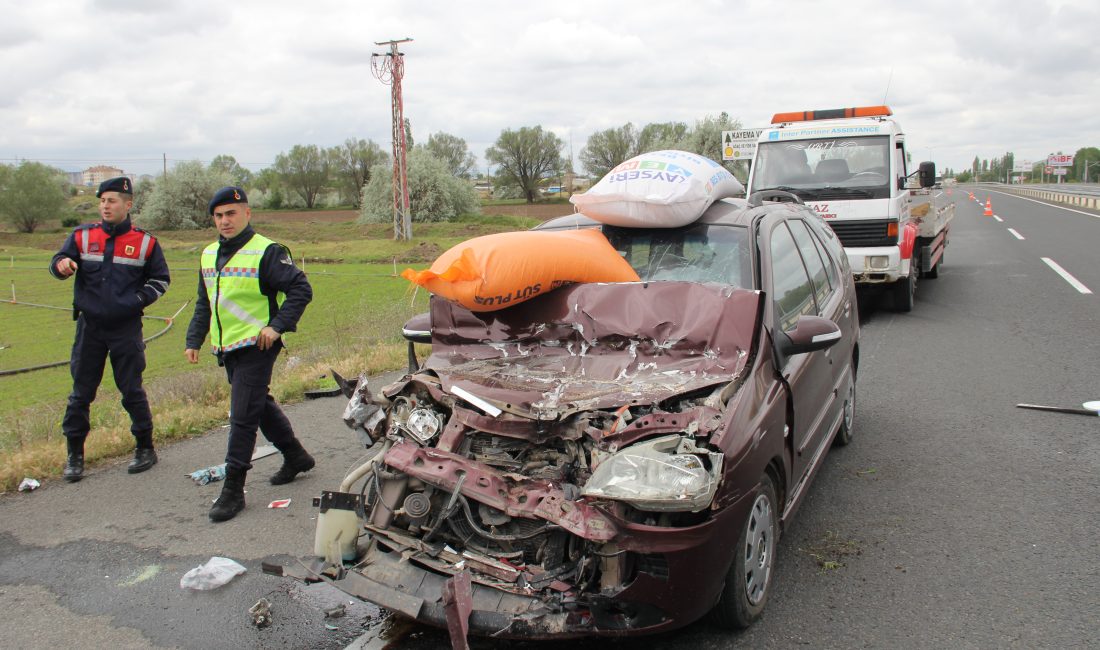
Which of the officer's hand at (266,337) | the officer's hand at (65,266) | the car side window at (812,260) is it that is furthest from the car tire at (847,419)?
the officer's hand at (65,266)

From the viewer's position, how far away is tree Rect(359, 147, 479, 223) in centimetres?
6094

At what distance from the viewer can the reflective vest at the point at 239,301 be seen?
5.01m

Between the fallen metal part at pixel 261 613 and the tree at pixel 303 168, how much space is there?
9213 cm

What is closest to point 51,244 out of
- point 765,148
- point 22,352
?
point 22,352

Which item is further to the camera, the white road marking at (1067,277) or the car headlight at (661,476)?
the white road marking at (1067,277)

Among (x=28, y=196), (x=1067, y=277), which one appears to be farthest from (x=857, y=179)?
(x=28, y=196)

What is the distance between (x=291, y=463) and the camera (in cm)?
551

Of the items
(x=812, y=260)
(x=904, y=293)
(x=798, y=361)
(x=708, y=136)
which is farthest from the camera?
(x=708, y=136)

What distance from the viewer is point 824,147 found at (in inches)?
468

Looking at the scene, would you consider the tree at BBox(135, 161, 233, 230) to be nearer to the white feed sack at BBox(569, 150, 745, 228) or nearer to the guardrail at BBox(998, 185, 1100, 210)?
the guardrail at BBox(998, 185, 1100, 210)

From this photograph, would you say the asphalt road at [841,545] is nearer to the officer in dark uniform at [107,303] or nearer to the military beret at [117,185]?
the officer in dark uniform at [107,303]

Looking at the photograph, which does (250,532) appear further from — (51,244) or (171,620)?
(51,244)

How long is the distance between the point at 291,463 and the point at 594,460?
115 inches

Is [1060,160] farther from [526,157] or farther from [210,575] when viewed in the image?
[210,575]
